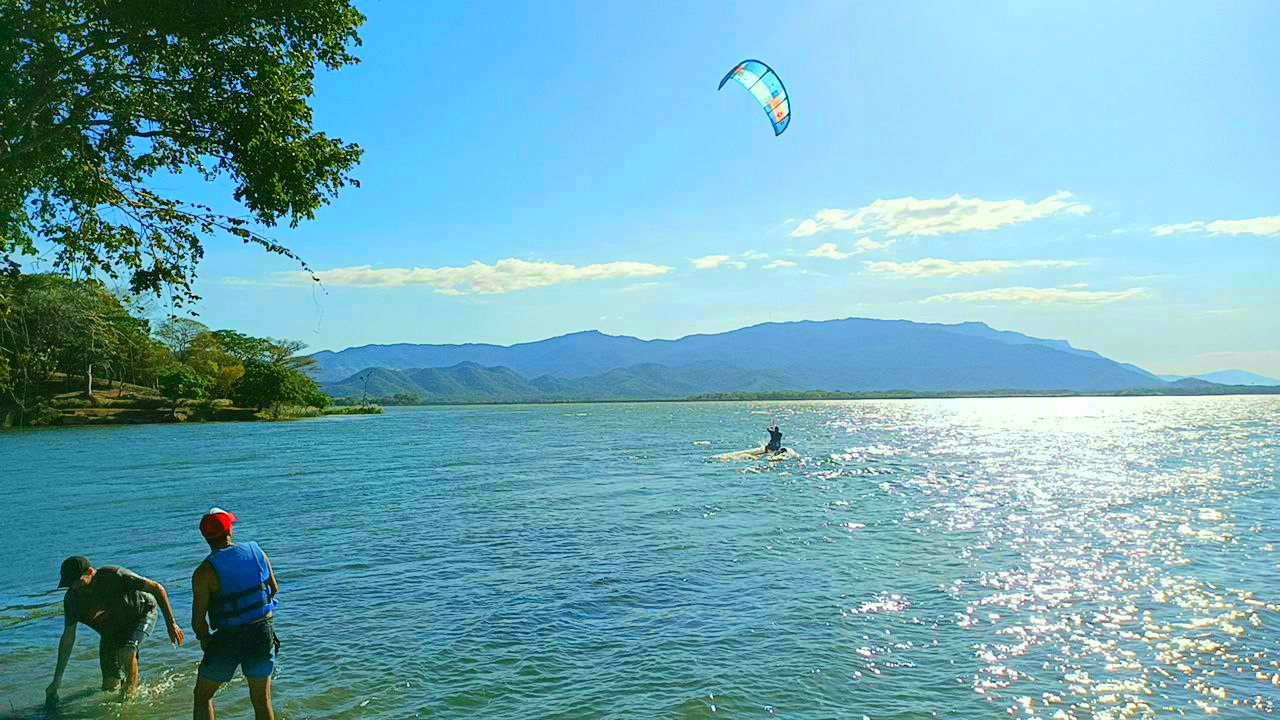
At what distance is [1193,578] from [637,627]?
47.3 ft

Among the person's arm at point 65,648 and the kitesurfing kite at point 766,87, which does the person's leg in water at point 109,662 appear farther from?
the kitesurfing kite at point 766,87

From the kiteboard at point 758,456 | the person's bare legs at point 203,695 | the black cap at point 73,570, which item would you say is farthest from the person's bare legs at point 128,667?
the kiteboard at point 758,456

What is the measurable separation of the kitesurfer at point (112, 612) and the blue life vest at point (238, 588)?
2805mm

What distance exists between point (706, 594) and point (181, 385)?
5351 inches

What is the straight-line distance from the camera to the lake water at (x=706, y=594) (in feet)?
38.7

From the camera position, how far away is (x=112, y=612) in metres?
11.5

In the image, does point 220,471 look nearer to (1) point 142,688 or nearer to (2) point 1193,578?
(1) point 142,688

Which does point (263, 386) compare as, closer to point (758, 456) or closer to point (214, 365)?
point (214, 365)

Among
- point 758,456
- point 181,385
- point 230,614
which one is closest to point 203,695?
point 230,614

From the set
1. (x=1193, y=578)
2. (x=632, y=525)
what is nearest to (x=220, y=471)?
(x=632, y=525)

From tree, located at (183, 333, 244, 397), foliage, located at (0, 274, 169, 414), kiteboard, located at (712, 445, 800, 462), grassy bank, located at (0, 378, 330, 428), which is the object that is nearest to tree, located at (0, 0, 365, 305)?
foliage, located at (0, 274, 169, 414)

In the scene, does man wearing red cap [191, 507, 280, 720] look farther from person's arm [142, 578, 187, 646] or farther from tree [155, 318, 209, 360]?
tree [155, 318, 209, 360]

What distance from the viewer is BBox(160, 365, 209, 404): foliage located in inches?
4975

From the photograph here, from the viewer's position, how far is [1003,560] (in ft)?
69.6
